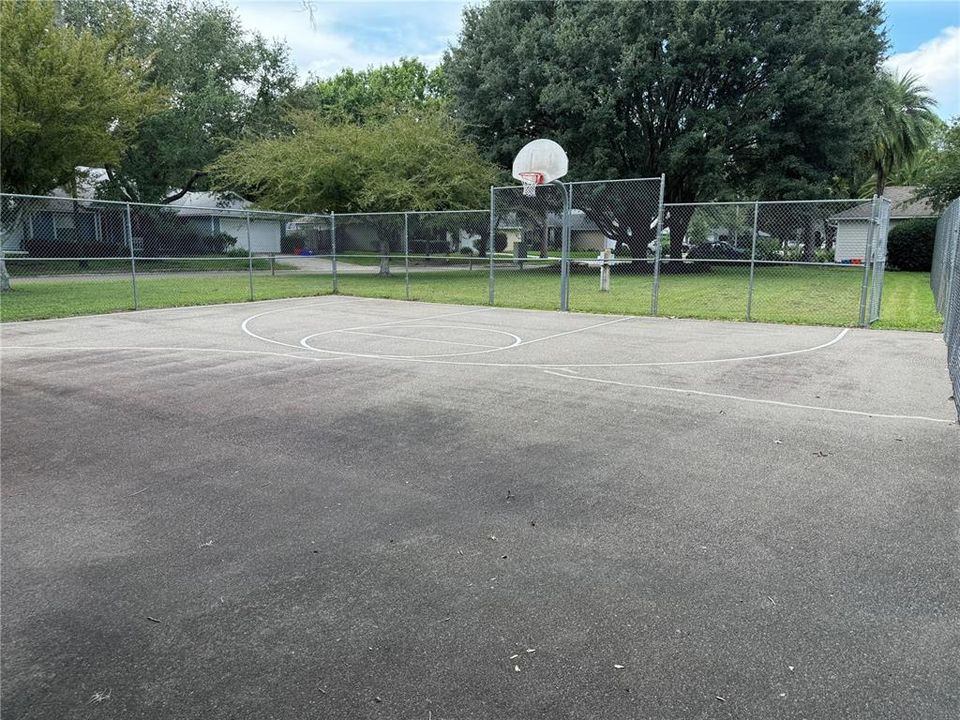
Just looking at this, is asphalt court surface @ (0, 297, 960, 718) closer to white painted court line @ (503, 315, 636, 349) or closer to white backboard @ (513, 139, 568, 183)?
white painted court line @ (503, 315, 636, 349)

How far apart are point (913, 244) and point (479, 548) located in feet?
103

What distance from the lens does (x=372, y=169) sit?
24359 millimetres

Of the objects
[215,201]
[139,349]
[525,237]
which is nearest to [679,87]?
[525,237]

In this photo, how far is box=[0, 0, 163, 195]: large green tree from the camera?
17078mm

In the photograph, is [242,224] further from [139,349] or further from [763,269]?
[763,269]

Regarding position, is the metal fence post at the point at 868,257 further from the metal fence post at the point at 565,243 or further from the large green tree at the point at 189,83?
the large green tree at the point at 189,83

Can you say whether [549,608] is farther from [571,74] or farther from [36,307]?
[571,74]

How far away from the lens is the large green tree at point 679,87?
22.2 m

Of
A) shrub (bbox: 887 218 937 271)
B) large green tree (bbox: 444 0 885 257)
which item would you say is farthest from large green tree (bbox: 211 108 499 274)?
shrub (bbox: 887 218 937 271)

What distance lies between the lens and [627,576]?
303 cm

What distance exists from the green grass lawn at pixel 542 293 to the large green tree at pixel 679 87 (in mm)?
4239

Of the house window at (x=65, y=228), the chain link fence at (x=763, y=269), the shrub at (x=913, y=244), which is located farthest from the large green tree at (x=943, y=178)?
the house window at (x=65, y=228)

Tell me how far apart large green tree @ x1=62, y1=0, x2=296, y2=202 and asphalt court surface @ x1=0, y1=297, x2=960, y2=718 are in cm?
2483

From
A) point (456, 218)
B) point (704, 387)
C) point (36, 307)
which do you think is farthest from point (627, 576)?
point (456, 218)
